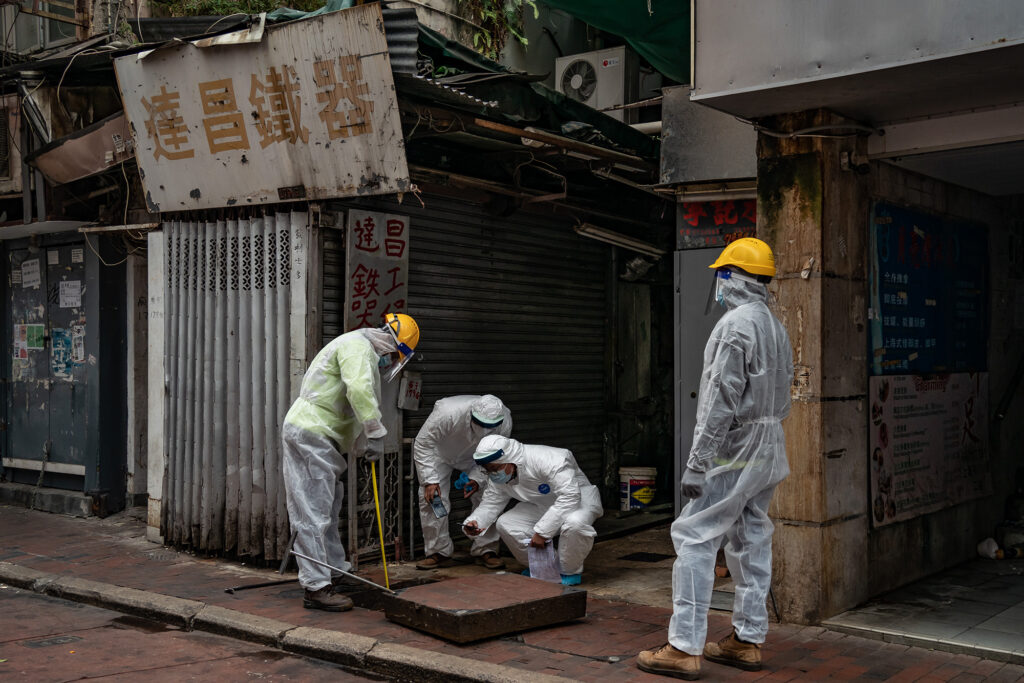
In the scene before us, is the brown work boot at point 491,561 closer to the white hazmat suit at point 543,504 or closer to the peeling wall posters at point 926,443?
the white hazmat suit at point 543,504

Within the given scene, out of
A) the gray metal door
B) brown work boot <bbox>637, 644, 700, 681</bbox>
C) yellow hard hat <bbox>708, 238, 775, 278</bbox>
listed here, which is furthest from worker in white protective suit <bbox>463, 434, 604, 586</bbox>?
yellow hard hat <bbox>708, 238, 775, 278</bbox>

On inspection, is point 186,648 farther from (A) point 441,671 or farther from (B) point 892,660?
(B) point 892,660

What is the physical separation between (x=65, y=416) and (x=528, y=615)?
20.8 ft

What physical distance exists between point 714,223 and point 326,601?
4.36 metres

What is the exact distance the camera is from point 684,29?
858 cm

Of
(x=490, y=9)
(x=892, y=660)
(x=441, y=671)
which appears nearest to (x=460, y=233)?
(x=490, y=9)

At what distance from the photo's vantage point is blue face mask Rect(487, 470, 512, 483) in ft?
24.3

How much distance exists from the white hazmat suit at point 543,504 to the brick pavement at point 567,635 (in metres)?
0.50

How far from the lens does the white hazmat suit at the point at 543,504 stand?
7.22m

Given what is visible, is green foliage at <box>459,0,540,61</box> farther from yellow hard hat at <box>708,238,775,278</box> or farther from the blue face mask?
yellow hard hat at <box>708,238,775,278</box>

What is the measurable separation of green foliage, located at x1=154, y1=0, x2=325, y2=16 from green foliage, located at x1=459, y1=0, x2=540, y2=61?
78.3 inches

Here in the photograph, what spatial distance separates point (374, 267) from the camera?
7828mm

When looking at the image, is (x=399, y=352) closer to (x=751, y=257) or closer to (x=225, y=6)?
(x=751, y=257)

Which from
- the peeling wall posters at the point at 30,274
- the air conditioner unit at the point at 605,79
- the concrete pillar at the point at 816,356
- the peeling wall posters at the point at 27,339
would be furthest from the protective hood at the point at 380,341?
the peeling wall posters at the point at 30,274
